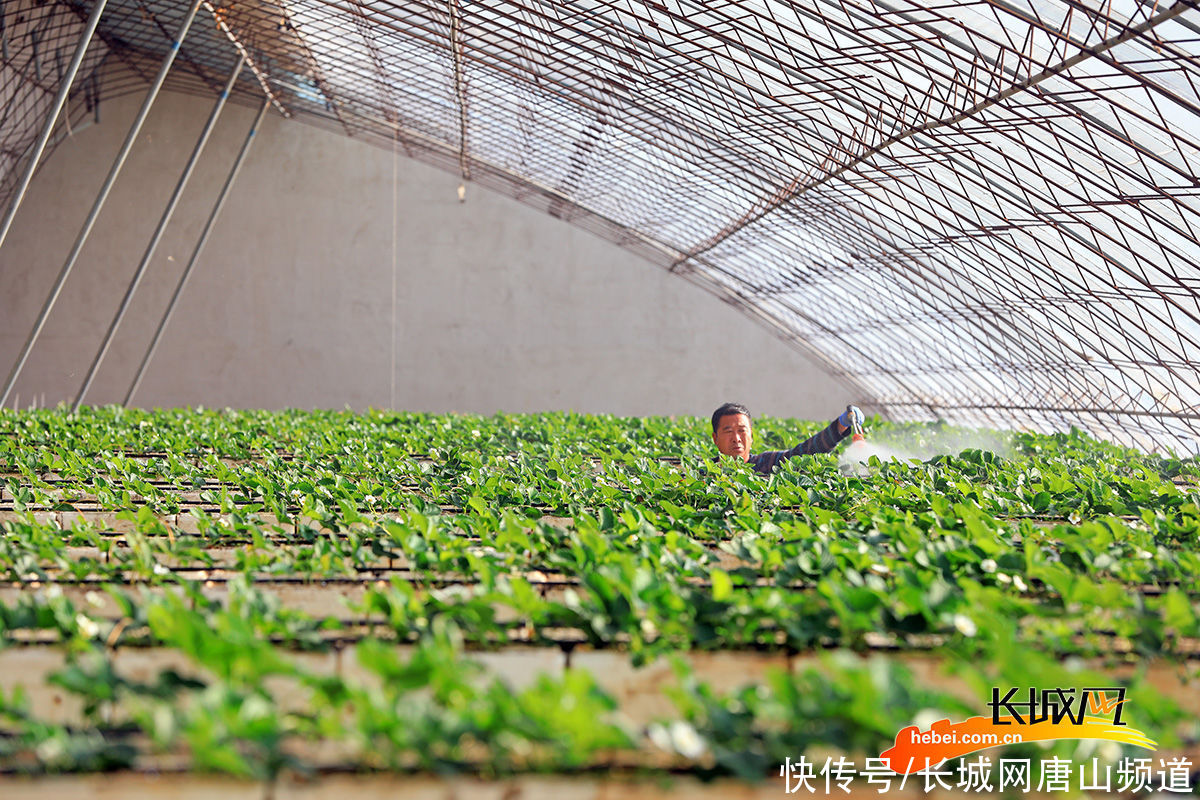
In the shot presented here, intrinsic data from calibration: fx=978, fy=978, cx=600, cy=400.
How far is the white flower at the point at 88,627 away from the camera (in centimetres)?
359

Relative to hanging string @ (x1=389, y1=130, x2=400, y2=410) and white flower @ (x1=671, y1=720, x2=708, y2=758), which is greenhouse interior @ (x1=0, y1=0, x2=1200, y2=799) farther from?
hanging string @ (x1=389, y1=130, x2=400, y2=410)

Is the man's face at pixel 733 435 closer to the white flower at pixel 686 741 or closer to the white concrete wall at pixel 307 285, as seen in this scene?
the white flower at pixel 686 741

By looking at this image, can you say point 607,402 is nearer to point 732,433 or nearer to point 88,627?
point 732,433

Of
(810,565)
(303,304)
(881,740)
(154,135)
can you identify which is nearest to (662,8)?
(810,565)

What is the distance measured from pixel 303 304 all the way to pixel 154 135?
344 inches

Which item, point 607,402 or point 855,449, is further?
point 607,402

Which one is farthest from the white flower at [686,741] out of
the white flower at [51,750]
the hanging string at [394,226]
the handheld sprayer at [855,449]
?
the hanging string at [394,226]

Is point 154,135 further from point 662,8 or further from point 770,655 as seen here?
point 770,655

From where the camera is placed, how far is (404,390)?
37.7m

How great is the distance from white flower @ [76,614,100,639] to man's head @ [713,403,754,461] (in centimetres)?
737

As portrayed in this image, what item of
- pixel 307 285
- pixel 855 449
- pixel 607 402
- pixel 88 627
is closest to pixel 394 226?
pixel 307 285

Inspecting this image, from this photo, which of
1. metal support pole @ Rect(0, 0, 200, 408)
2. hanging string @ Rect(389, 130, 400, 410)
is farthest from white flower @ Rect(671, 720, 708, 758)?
hanging string @ Rect(389, 130, 400, 410)

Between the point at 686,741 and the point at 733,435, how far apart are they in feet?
25.6

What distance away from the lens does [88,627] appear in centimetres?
360
